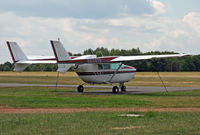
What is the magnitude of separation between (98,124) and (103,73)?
895 inches

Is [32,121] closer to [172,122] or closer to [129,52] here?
[172,122]

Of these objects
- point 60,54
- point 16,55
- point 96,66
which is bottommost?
point 96,66

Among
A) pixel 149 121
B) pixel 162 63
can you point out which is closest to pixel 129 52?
pixel 162 63

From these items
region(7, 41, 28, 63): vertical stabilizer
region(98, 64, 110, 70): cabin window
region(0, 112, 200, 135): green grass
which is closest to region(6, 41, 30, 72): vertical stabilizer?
region(7, 41, 28, 63): vertical stabilizer

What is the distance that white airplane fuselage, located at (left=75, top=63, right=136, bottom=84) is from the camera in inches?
1476

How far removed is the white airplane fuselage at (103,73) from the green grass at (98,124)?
709 inches

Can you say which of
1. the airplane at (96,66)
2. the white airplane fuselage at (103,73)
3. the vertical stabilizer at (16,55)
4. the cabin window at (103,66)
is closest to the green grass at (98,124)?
the airplane at (96,66)

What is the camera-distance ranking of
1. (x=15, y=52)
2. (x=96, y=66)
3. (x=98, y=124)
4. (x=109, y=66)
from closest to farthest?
(x=98, y=124) → (x=96, y=66) → (x=109, y=66) → (x=15, y=52)

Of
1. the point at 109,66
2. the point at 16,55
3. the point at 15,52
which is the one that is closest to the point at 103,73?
the point at 109,66

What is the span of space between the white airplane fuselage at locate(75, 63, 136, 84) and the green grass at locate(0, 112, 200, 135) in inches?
709

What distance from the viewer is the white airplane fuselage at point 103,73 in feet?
123

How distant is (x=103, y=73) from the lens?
38.7 m

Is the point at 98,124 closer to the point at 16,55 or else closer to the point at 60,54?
the point at 60,54

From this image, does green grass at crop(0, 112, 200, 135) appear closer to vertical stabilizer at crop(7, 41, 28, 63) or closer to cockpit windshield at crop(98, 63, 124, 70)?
cockpit windshield at crop(98, 63, 124, 70)
